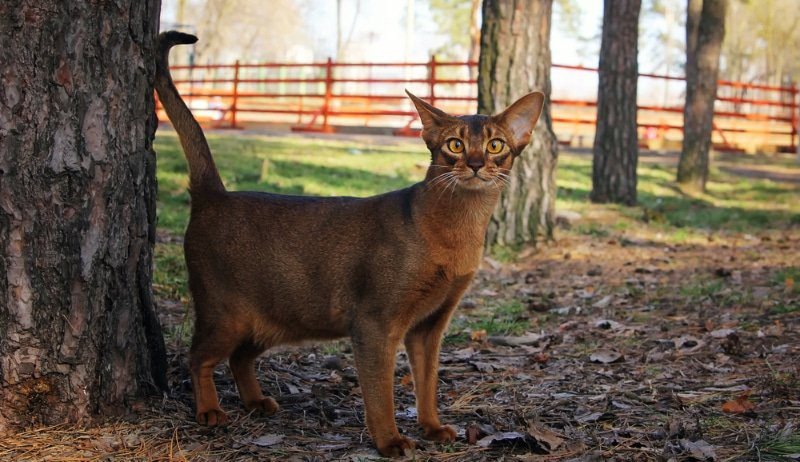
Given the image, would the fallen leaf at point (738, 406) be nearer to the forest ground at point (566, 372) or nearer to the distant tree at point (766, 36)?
the forest ground at point (566, 372)

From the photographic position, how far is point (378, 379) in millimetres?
3727

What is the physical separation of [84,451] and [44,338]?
47 centimetres

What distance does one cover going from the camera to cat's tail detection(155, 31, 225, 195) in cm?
413

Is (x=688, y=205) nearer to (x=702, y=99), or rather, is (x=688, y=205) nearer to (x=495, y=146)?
(x=702, y=99)

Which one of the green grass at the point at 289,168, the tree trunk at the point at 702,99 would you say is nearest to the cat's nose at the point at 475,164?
the green grass at the point at 289,168

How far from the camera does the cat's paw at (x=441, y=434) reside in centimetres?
387

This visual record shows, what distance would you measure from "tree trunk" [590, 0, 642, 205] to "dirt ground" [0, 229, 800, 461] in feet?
19.0

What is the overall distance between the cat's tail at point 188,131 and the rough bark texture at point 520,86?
4864 mm

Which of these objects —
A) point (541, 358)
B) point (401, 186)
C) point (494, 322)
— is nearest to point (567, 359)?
point (541, 358)

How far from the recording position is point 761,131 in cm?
2681

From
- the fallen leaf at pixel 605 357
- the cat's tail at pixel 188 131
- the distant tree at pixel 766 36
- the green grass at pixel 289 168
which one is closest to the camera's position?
the cat's tail at pixel 188 131

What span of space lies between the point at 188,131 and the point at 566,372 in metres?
2.33

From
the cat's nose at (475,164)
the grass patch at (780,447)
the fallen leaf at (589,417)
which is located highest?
the cat's nose at (475,164)

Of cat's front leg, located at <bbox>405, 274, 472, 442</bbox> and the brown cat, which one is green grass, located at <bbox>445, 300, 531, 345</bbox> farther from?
the brown cat
